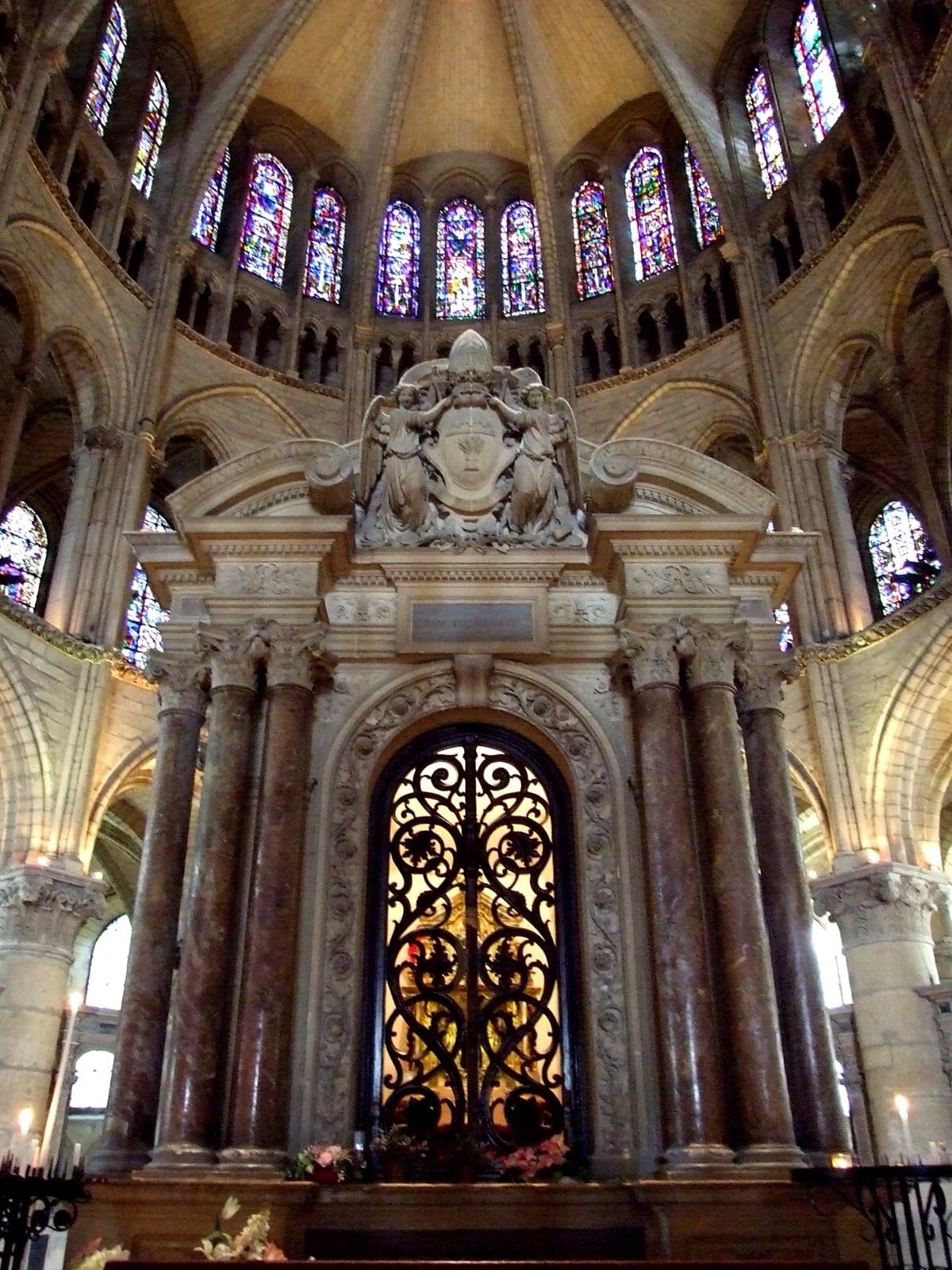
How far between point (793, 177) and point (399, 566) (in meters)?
17.7

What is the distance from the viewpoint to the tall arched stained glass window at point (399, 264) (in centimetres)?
2666

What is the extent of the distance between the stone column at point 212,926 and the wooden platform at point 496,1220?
1.00 feet

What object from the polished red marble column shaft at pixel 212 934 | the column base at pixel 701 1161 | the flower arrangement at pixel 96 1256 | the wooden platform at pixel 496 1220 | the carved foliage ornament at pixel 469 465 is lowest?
the flower arrangement at pixel 96 1256

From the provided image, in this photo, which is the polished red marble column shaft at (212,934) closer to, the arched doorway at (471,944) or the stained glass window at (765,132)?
the arched doorway at (471,944)

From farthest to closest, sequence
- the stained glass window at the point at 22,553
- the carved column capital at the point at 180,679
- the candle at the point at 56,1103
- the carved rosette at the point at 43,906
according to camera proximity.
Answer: the stained glass window at the point at 22,553
the candle at the point at 56,1103
the carved rosette at the point at 43,906
the carved column capital at the point at 180,679

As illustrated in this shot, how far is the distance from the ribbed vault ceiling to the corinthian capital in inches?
803

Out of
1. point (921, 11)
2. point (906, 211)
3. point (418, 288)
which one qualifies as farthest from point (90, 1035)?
point (921, 11)

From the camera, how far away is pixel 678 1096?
680 centimetres

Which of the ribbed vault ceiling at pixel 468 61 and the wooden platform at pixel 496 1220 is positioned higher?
the ribbed vault ceiling at pixel 468 61

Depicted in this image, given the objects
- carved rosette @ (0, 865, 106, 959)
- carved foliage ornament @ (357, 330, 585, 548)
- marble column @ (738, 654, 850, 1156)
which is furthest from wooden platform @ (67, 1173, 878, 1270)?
carved rosette @ (0, 865, 106, 959)

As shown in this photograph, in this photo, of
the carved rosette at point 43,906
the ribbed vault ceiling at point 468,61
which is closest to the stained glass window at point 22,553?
the carved rosette at point 43,906

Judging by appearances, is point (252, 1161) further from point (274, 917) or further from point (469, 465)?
point (469, 465)

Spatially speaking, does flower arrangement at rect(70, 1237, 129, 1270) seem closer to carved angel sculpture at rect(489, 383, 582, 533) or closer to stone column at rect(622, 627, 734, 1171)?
stone column at rect(622, 627, 734, 1171)

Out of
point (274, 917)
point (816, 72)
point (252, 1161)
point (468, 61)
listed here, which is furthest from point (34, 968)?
point (468, 61)
